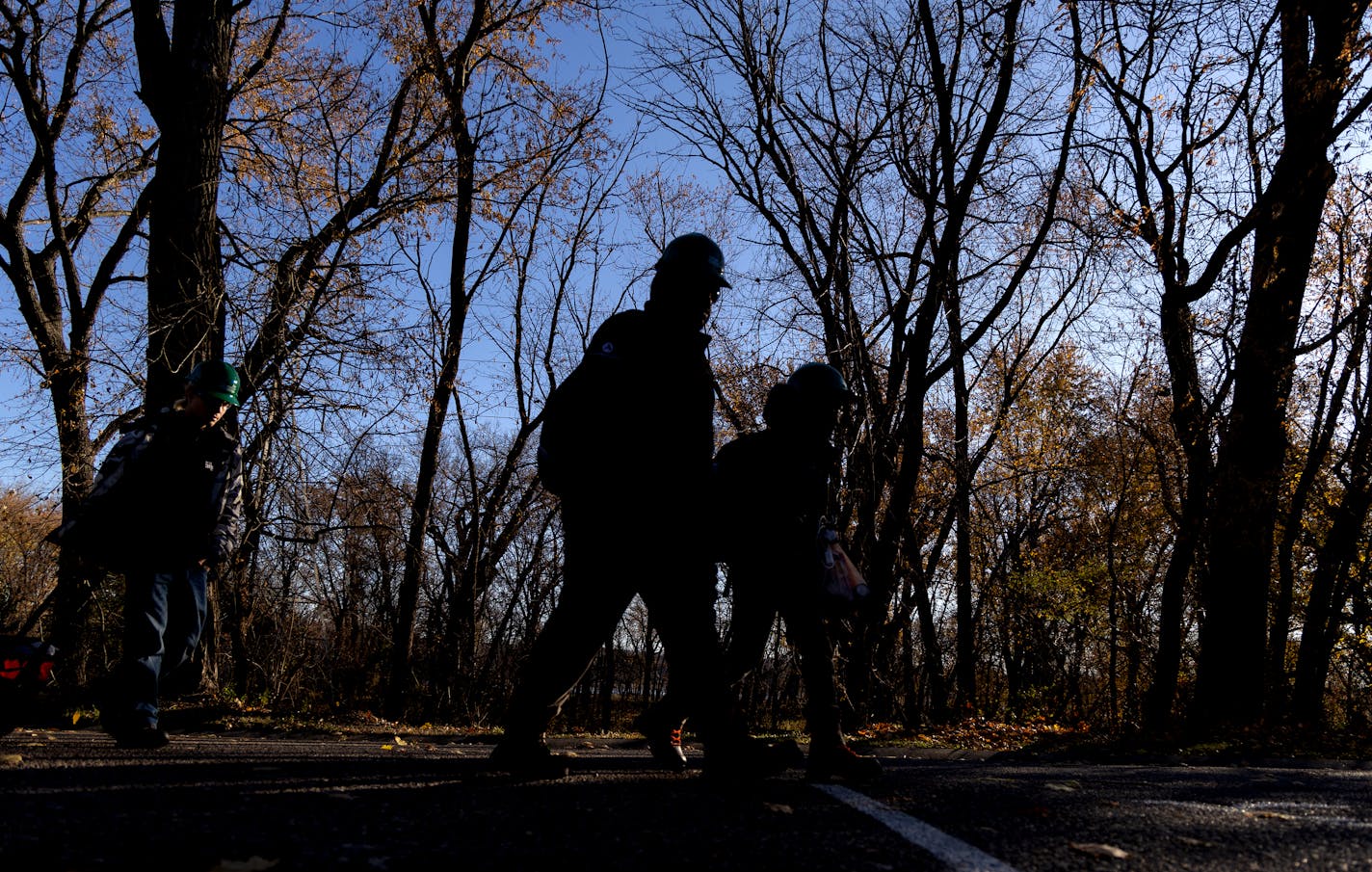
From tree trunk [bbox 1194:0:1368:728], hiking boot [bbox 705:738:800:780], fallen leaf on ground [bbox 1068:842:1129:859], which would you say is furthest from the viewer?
tree trunk [bbox 1194:0:1368:728]

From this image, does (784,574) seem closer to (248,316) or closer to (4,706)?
(4,706)

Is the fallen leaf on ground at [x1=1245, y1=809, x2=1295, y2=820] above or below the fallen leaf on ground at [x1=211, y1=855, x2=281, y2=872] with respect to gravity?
below

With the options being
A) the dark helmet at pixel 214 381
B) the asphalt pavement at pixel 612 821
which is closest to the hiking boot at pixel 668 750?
the asphalt pavement at pixel 612 821

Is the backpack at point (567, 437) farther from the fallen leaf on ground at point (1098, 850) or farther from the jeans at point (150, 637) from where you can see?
the jeans at point (150, 637)

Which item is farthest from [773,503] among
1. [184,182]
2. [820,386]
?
[184,182]

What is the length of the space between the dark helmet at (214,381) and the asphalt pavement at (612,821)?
1.80 meters

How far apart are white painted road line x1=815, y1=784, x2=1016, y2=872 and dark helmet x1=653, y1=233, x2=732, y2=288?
6.85ft

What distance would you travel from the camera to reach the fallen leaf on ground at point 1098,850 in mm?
2482

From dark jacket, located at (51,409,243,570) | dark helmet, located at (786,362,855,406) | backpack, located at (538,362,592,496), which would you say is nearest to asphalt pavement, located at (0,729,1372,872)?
dark jacket, located at (51,409,243,570)

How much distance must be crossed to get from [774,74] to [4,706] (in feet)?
43.5

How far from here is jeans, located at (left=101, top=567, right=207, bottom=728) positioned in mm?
4391

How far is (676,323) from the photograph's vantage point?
361 centimetres

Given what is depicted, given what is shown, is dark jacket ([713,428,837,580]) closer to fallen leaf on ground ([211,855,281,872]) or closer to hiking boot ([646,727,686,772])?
hiking boot ([646,727,686,772])

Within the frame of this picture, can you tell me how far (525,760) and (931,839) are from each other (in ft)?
5.36
